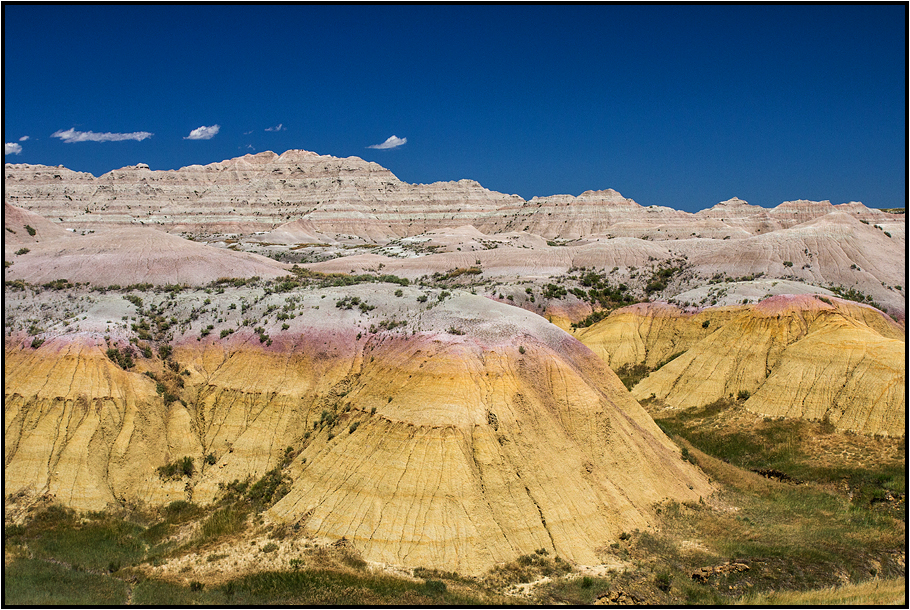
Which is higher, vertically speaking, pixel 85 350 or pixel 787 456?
pixel 85 350

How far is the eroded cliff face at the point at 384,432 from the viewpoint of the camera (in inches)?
723

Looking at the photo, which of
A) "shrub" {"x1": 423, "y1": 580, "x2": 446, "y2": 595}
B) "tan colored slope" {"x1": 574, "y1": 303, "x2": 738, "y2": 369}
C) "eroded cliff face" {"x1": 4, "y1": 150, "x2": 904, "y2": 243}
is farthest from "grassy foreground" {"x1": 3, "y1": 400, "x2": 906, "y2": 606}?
"eroded cliff face" {"x1": 4, "y1": 150, "x2": 904, "y2": 243}

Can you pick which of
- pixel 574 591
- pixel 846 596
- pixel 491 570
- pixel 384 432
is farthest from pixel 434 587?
pixel 846 596

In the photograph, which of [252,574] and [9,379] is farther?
[9,379]

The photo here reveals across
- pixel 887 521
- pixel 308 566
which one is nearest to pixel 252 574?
pixel 308 566

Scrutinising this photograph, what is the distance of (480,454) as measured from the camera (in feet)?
64.0

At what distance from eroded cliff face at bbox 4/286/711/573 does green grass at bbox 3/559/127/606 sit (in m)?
2.92

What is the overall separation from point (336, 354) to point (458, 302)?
5.92 meters

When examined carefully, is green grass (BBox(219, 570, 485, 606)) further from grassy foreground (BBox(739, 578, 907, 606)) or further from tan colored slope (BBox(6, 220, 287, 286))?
tan colored slope (BBox(6, 220, 287, 286))

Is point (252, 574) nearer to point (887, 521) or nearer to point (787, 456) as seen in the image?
point (887, 521)

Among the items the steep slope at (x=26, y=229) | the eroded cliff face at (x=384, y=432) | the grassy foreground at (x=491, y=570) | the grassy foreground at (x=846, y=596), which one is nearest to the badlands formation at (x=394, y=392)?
the eroded cliff face at (x=384, y=432)

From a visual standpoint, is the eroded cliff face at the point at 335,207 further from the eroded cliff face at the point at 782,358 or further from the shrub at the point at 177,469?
the shrub at the point at 177,469

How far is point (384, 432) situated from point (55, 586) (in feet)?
32.8

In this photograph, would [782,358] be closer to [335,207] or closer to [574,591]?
[574,591]
